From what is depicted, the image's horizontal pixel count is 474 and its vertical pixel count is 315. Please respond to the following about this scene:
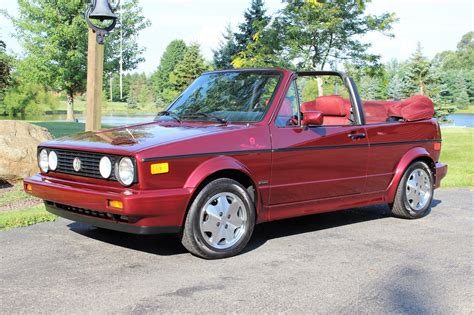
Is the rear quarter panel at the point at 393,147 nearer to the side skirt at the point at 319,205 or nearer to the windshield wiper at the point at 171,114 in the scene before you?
the side skirt at the point at 319,205

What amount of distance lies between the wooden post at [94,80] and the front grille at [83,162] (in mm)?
2853

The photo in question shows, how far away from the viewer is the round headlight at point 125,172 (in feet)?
15.1

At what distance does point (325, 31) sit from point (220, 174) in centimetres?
2493

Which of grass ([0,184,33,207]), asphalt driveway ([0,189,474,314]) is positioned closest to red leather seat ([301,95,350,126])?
asphalt driveway ([0,189,474,314])

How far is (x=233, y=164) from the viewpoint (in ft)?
16.7

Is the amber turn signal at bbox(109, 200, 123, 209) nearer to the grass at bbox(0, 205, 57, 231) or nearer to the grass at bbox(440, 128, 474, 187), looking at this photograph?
the grass at bbox(0, 205, 57, 231)

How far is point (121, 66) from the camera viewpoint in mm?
49406

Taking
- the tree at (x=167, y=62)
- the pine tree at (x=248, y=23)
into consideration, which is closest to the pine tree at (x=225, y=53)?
the pine tree at (x=248, y=23)

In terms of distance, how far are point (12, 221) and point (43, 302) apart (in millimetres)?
2838

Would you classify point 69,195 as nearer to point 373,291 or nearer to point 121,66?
point 373,291

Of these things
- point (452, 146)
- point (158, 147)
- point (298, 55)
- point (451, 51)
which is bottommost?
point (452, 146)

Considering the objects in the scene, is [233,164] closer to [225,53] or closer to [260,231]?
[260,231]

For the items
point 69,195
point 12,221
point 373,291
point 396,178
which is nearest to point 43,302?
point 69,195

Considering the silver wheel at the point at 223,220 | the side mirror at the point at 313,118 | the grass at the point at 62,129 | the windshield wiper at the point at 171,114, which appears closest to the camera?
the silver wheel at the point at 223,220
